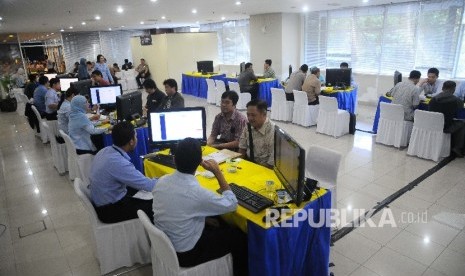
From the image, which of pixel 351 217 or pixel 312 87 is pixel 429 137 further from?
pixel 312 87

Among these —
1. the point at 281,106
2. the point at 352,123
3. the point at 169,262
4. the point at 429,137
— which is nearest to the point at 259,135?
the point at 169,262

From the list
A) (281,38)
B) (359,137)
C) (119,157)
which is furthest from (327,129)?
(281,38)

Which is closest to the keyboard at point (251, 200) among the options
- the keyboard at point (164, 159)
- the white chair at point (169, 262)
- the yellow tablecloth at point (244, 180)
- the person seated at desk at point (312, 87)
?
the yellow tablecloth at point (244, 180)

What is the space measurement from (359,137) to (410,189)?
236 centimetres

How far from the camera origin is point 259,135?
3.18 m

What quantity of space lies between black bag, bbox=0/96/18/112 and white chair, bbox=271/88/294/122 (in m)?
9.32

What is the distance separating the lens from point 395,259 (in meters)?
2.79

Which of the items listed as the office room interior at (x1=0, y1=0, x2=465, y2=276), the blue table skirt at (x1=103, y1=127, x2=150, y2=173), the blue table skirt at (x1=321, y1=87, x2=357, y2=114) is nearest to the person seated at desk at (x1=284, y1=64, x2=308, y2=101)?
the office room interior at (x1=0, y1=0, x2=465, y2=276)

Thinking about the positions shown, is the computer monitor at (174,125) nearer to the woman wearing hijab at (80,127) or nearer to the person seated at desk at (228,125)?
the person seated at desk at (228,125)

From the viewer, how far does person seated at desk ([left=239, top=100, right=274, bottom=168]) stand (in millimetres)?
3082

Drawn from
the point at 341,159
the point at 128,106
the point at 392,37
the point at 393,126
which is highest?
the point at 392,37

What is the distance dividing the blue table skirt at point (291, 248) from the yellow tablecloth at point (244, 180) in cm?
7

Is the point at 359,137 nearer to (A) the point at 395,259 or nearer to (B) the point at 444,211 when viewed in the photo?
(B) the point at 444,211

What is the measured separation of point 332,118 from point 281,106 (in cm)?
157
